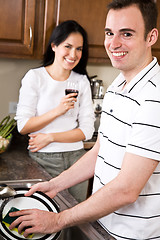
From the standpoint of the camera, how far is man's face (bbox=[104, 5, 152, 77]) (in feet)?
3.46

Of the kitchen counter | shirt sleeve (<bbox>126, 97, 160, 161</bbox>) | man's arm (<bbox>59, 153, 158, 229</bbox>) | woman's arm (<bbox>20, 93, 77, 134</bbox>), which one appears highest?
shirt sleeve (<bbox>126, 97, 160, 161</bbox>)

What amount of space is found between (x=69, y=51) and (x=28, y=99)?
39 cm

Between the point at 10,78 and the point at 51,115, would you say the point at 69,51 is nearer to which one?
the point at 51,115

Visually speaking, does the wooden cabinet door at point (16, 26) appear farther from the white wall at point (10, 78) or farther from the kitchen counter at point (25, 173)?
the kitchen counter at point (25, 173)

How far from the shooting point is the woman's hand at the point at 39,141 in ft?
6.64

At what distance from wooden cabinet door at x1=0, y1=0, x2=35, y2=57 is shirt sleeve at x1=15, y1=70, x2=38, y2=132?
0.27 meters

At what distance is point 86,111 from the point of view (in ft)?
7.15

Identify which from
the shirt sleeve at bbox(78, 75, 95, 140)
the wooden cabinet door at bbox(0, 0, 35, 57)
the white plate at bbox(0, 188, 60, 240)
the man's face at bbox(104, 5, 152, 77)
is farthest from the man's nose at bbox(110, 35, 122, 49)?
the wooden cabinet door at bbox(0, 0, 35, 57)

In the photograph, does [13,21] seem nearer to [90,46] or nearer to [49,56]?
[49,56]

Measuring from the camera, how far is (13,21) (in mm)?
2143

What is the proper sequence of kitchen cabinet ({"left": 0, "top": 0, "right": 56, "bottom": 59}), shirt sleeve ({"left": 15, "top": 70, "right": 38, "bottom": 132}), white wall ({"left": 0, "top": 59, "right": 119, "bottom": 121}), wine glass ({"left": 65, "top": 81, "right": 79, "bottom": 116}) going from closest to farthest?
1. wine glass ({"left": 65, "top": 81, "right": 79, "bottom": 116})
2. shirt sleeve ({"left": 15, "top": 70, "right": 38, "bottom": 132})
3. kitchen cabinet ({"left": 0, "top": 0, "right": 56, "bottom": 59})
4. white wall ({"left": 0, "top": 59, "right": 119, "bottom": 121})

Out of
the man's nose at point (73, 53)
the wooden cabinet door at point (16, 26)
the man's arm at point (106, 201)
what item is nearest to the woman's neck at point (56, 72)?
the man's nose at point (73, 53)

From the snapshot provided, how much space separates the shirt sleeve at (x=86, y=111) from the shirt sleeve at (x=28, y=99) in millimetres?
314

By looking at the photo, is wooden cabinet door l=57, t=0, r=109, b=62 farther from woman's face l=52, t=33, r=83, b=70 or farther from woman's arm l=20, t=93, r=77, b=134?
woman's arm l=20, t=93, r=77, b=134
